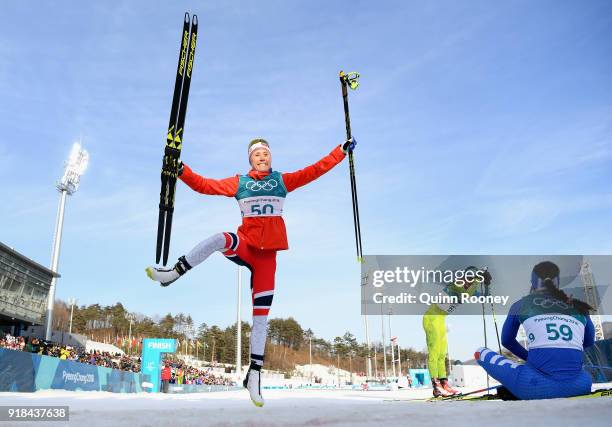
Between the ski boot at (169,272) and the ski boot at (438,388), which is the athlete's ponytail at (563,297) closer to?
the ski boot at (438,388)

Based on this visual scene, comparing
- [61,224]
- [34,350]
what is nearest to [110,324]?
[61,224]

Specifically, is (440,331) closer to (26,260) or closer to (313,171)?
(313,171)

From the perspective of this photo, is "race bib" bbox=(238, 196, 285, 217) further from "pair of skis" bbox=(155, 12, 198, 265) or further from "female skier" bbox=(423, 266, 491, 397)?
"female skier" bbox=(423, 266, 491, 397)

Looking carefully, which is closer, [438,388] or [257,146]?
[257,146]

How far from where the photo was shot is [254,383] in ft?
15.9

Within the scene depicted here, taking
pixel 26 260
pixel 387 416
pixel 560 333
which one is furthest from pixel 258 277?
pixel 26 260

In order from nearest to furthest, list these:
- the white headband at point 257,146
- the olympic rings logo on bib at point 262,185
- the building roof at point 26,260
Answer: the olympic rings logo on bib at point 262,185 → the white headband at point 257,146 → the building roof at point 26,260

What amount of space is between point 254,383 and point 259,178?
226 cm

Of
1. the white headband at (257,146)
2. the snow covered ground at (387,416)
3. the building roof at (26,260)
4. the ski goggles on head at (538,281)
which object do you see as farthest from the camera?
the building roof at (26,260)

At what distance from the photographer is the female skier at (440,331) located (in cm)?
793

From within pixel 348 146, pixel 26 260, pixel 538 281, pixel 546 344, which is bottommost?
pixel 546 344

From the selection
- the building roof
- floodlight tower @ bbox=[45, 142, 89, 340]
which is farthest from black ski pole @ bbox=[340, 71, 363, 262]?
floodlight tower @ bbox=[45, 142, 89, 340]

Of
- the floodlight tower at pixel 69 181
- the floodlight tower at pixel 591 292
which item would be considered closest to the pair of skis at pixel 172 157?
the floodlight tower at pixel 591 292

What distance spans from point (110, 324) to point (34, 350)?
102689 millimetres
